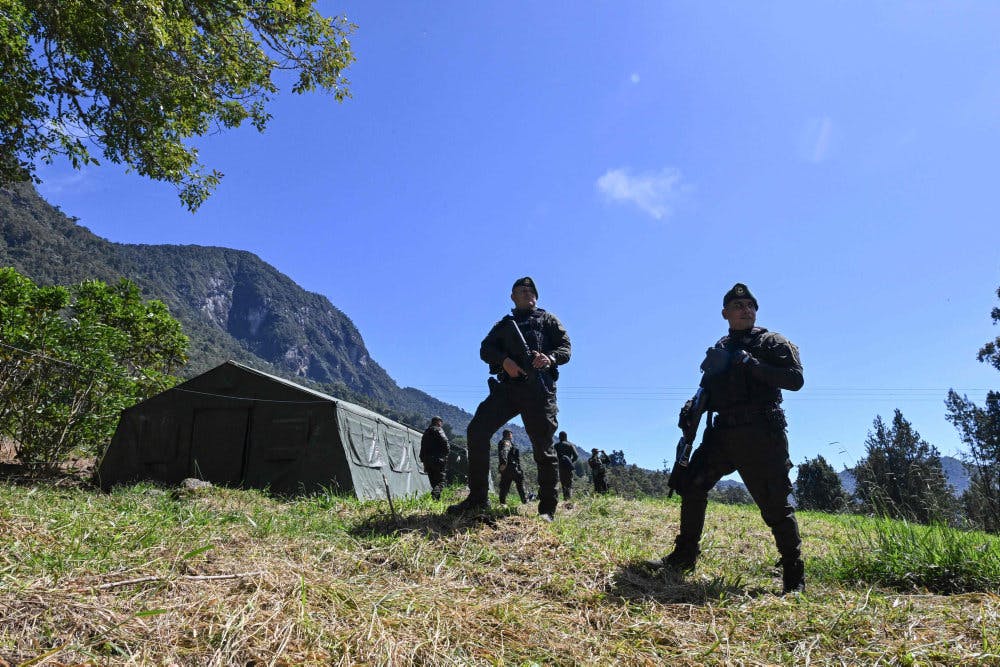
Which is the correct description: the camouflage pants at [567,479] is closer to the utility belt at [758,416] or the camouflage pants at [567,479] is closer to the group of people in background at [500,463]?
the group of people in background at [500,463]

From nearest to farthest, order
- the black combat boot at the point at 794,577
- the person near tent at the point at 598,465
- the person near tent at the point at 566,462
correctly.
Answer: the black combat boot at the point at 794,577 < the person near tent at the point at 566,462 < the person near tent at the point at 598,465

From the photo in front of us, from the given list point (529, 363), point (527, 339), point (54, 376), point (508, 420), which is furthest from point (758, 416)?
point (54, 376)

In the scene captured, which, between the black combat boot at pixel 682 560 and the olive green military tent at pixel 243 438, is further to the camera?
the olive green military tent at pixel 243 438

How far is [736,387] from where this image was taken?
11.5 feet

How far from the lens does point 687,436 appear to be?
12.2 ft

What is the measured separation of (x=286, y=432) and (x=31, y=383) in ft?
18.9

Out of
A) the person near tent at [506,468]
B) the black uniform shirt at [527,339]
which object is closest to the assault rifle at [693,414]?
the black uniform shirt at [527,339]

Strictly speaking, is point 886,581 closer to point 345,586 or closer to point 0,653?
point 345,586

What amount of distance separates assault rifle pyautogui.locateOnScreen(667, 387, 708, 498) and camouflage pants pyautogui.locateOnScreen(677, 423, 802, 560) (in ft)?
0.16

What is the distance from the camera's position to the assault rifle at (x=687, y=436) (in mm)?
3654

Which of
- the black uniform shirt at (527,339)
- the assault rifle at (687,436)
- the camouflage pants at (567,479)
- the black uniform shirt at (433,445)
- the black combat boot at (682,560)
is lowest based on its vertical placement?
the camouflage pants at (567,479)

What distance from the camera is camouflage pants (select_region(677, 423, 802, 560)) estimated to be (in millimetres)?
3250

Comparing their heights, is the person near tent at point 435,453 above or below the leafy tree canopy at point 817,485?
above

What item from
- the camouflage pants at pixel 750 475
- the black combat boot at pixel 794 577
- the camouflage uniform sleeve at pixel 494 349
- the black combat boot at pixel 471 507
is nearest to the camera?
the black combat boot at pixel 794 577
